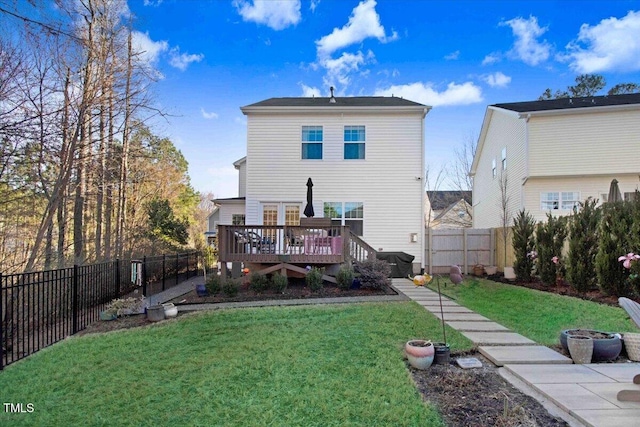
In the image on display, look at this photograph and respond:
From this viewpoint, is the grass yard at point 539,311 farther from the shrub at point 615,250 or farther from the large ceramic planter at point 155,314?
the large ceramic planter at point 155,314

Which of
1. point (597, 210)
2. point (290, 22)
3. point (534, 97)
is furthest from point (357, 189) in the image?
point (534, 97)

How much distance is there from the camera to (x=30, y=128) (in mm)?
5934

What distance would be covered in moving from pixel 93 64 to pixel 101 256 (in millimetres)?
6342

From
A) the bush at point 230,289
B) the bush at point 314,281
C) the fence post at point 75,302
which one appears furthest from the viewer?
the bush at point 314,281

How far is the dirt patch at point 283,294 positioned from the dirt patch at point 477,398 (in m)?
4.49

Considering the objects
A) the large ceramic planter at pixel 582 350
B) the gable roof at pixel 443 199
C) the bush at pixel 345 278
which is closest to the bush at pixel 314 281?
the bush at pixel 345 278

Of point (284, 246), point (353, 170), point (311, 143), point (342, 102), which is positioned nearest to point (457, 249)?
point (353, 170)

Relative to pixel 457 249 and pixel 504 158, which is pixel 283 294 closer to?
pixel 457 249

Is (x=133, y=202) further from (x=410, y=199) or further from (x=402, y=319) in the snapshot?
(x=402, y=319)

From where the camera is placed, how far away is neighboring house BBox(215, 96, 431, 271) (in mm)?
12656

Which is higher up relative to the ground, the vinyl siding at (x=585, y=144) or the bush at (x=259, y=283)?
the vinyl siding at (x=585, y=144)

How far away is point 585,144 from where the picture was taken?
12867mm

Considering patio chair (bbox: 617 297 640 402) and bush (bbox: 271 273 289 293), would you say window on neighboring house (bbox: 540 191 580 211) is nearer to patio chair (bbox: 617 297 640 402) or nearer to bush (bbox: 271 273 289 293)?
bush (bbox: 271 273 289 293)

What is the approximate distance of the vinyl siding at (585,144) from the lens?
12.7 metres
